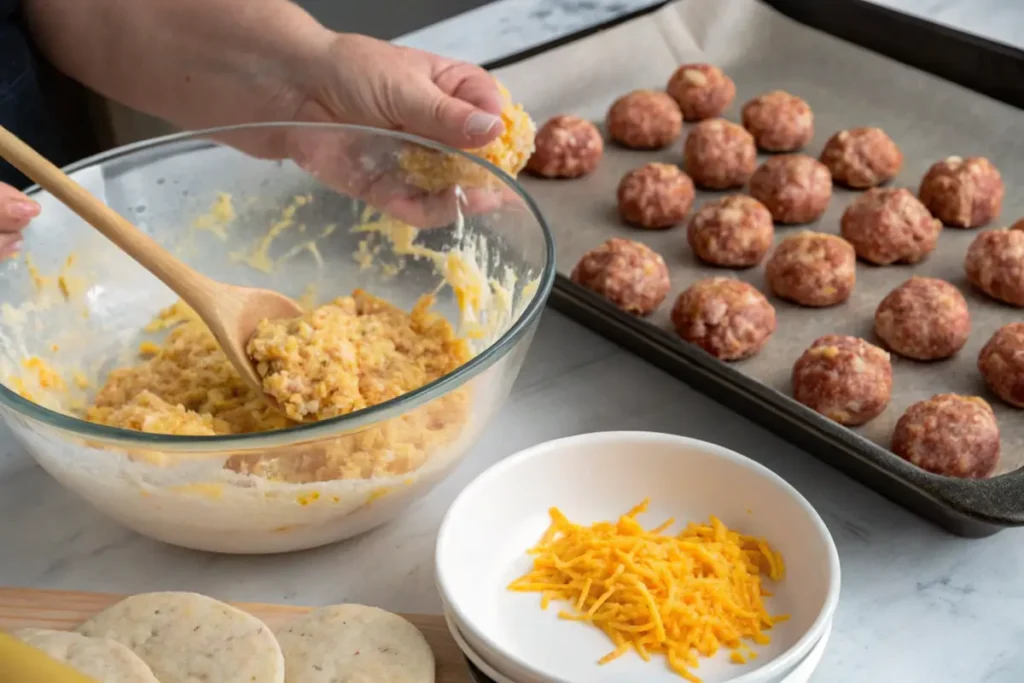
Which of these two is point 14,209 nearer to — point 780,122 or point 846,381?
point 846,381

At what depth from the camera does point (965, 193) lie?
210 centimetres

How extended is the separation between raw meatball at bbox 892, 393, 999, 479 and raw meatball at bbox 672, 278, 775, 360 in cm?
31

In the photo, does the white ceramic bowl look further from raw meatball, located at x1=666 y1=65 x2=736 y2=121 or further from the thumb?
raw meatball, located at x1=666 y1=65 x2=736 y2=121

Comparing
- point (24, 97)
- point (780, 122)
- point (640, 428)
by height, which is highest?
point (24, 97)

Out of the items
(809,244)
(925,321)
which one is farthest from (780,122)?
(925,321)

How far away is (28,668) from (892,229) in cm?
165

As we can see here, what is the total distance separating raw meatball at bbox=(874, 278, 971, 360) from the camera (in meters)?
1.76

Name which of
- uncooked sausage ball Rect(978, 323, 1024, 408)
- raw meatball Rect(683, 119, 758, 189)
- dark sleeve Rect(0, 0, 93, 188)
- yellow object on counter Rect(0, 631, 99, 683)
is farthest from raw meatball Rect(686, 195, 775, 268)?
yellow object on counter Rect(0, 631, 99, 683)

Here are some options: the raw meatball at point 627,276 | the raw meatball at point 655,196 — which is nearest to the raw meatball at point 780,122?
the raw meatball at point 655,196

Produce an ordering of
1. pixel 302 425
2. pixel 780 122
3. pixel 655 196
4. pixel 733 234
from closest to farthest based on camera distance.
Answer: pixel 302 425, pixel 733 234, pixel 655 196, pixel 780 122

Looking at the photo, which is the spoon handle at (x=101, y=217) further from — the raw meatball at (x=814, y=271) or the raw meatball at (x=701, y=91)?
the raw meatball at (x=701, y=91)

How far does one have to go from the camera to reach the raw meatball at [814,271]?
1.90 meters

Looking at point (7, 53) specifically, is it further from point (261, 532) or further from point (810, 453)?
point (810, 453)

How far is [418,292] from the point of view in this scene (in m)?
1.76
